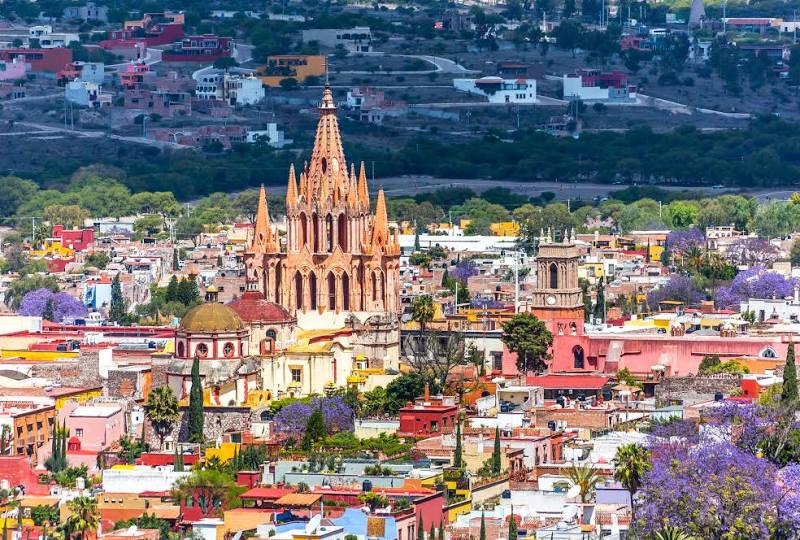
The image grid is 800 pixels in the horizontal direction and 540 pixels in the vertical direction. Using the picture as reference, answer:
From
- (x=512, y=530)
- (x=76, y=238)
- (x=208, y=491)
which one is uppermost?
(x=512, y=530)

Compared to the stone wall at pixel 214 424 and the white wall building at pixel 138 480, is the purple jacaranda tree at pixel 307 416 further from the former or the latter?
the white wall building at pixel 138 480

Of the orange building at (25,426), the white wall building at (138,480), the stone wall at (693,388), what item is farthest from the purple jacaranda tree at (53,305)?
the white wall building at (138,480)

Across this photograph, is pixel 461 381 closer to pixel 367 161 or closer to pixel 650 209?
pixel 650 209

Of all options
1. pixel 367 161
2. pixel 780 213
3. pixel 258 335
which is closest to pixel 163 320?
pixel 258 335

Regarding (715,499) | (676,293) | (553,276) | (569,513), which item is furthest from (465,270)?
(715,499)

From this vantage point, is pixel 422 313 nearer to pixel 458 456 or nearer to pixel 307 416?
pixel 307 416

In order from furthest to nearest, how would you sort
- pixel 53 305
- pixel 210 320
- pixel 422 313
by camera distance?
1. pixel 53 305
2. pixel 422 313
3. pixel 210 320
